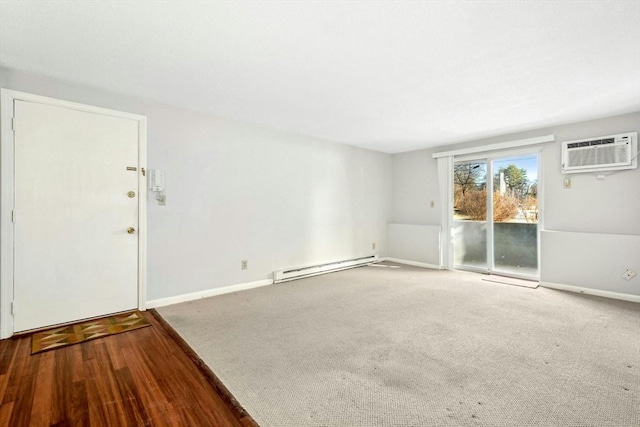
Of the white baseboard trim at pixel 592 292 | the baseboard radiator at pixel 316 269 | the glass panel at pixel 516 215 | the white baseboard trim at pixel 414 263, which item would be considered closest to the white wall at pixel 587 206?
the white baseboard trim at pixel 592 292

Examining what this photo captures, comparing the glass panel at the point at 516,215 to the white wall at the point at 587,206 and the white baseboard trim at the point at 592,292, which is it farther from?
the white baseboard trim at the point at 592,292

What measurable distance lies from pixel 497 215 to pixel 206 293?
469 centimetres

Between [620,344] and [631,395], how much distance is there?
90cm

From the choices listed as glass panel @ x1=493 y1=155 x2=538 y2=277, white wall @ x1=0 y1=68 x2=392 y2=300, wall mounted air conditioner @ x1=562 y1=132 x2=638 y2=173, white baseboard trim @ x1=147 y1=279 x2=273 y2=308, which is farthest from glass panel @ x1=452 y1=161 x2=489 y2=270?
white baseboard trim @ x1=147 y1=279 x2=273 y2=308

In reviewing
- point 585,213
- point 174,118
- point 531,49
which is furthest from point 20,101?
point 585,213

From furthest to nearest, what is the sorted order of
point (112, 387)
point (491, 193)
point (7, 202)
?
point (491, 193) < point (7, 202) < point (112, 387)

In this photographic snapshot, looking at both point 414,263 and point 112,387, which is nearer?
point 112,387

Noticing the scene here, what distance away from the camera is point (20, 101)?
102 inches

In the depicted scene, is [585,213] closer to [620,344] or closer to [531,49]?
[620,344]

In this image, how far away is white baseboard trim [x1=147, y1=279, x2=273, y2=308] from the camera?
10.8 feet

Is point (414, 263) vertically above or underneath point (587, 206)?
underneath

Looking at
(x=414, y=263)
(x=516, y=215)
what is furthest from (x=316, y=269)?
(x=516, y=215)

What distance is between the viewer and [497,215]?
4879 mm

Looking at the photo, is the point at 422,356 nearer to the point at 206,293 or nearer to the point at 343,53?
the point at 343,53
